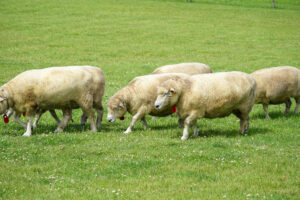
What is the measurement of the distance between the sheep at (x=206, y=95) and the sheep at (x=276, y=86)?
2802mm

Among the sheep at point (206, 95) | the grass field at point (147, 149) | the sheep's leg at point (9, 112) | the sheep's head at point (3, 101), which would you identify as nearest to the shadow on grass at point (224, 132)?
the grass field at point (147, 149)

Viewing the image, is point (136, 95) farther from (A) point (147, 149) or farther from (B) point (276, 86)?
(B) point (276, 86)

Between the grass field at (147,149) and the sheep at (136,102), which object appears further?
the sheep at (136,102)

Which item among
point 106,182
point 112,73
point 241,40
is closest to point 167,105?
point 106,182

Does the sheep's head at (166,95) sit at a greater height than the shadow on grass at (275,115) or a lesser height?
greater

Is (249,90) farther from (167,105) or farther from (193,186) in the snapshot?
(193,186)

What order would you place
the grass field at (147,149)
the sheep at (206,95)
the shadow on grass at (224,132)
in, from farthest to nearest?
the shadow on grass at (224,132) < the sheep at (206,95) < the grass field at (147,149)

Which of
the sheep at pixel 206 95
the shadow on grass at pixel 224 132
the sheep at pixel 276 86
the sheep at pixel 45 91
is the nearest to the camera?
the sheep at pixel 206 95

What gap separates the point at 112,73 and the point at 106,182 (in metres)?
15.9

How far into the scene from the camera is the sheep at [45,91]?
1282cm

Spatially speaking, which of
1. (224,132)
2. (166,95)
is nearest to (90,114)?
(166,95)

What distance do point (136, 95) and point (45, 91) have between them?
2534 mm

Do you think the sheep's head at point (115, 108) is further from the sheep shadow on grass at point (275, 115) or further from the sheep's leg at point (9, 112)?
the sheep shadow on grass at point (275, 115)

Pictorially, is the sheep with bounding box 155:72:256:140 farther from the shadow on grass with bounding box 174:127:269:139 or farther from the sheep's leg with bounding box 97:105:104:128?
the sheep's leg with bounding box 97:105:104:128
